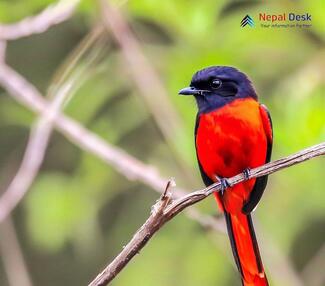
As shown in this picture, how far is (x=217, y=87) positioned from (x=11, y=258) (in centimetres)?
170

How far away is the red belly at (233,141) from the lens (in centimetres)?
157

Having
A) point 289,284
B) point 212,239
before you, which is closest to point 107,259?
point 212,239

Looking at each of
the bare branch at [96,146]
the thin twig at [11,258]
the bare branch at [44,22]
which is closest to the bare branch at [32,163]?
the bare branch at [96,146]

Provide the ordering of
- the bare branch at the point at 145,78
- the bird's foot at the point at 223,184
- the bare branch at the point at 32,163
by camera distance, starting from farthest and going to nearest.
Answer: the bare branch at the point at 145,78, the bare branch at the point at 32,163, the bird's foot at the point at 223,184

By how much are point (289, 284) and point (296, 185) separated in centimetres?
57

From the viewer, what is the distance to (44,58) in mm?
3518

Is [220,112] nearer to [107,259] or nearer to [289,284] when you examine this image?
[289,284]

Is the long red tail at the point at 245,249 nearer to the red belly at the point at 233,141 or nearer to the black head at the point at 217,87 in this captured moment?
the red belly at the point at 233,141

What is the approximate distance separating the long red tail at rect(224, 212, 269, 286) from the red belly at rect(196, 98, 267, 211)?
3 centimetres

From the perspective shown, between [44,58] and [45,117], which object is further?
[44,58]

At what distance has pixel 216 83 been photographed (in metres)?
1.52

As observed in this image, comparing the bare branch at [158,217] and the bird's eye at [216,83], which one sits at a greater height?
the bird's eye at [216,83]

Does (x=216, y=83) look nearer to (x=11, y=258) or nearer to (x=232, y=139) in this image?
(x=232, y=139)

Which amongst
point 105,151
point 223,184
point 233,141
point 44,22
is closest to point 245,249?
point 223,184
